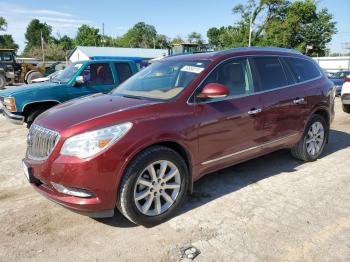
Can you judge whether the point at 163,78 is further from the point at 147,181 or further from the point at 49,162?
Result: the point at 49,162

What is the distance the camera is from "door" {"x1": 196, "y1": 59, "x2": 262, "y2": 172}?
3850 mm

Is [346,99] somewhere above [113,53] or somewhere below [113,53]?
below

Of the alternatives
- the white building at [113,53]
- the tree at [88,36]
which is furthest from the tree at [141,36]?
the white building at [113,53]

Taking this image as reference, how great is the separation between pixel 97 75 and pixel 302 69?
4766 mm

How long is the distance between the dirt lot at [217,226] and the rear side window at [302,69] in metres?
1.54

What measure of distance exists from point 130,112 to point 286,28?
174 ft

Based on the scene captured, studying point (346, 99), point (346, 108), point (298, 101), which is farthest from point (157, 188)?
point (346, 108)

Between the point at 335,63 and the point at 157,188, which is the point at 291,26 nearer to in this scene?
the point at 335,63

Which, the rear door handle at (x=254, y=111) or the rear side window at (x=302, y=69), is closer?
the rear door handle at (x=254, y=111)

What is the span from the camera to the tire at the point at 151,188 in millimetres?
3240

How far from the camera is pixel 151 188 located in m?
3.45

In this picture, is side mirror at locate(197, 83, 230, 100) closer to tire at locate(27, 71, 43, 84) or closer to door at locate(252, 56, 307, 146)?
door at locate(252, 56, 307, 146)

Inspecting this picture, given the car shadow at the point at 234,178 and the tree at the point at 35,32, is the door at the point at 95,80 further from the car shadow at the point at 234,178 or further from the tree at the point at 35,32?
the tree at the point at 35,32

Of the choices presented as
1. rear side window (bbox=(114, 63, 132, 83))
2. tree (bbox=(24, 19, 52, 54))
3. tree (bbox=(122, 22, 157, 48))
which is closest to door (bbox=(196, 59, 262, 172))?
rear side window (bbox=(114, 63, 132, 83))
